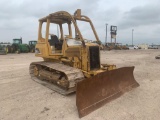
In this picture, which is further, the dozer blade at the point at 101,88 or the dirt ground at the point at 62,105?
the dozer blade at the point at 101,88

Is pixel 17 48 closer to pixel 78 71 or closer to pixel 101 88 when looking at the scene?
pixel 78 71

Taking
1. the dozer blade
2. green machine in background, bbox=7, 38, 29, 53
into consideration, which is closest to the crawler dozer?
the dozer blade

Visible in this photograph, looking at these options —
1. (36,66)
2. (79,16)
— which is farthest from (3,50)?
(79,16)

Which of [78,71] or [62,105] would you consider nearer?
[62,105]

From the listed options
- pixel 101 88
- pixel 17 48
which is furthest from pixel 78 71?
pixel 17 48

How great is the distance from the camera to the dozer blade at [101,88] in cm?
534

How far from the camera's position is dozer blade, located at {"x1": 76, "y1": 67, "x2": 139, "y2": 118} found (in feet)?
17.5

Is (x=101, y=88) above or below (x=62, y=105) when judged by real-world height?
above

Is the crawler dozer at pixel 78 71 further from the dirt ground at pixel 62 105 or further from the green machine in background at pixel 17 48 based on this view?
the green machine in background at pixel 17 48

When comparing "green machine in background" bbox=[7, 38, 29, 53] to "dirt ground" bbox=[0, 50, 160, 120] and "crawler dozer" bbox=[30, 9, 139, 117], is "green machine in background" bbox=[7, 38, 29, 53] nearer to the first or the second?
"crawler dozer" bbox=[30, 9, 139, 117]

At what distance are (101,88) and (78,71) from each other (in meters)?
1.09

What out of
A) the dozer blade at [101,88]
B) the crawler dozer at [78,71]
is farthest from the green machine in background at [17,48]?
the dozer blade at [101,88]

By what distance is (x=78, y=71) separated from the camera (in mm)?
6773

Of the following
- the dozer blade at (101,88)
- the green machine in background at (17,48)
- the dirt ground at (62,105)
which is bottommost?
the dirt ground at (62,105)
